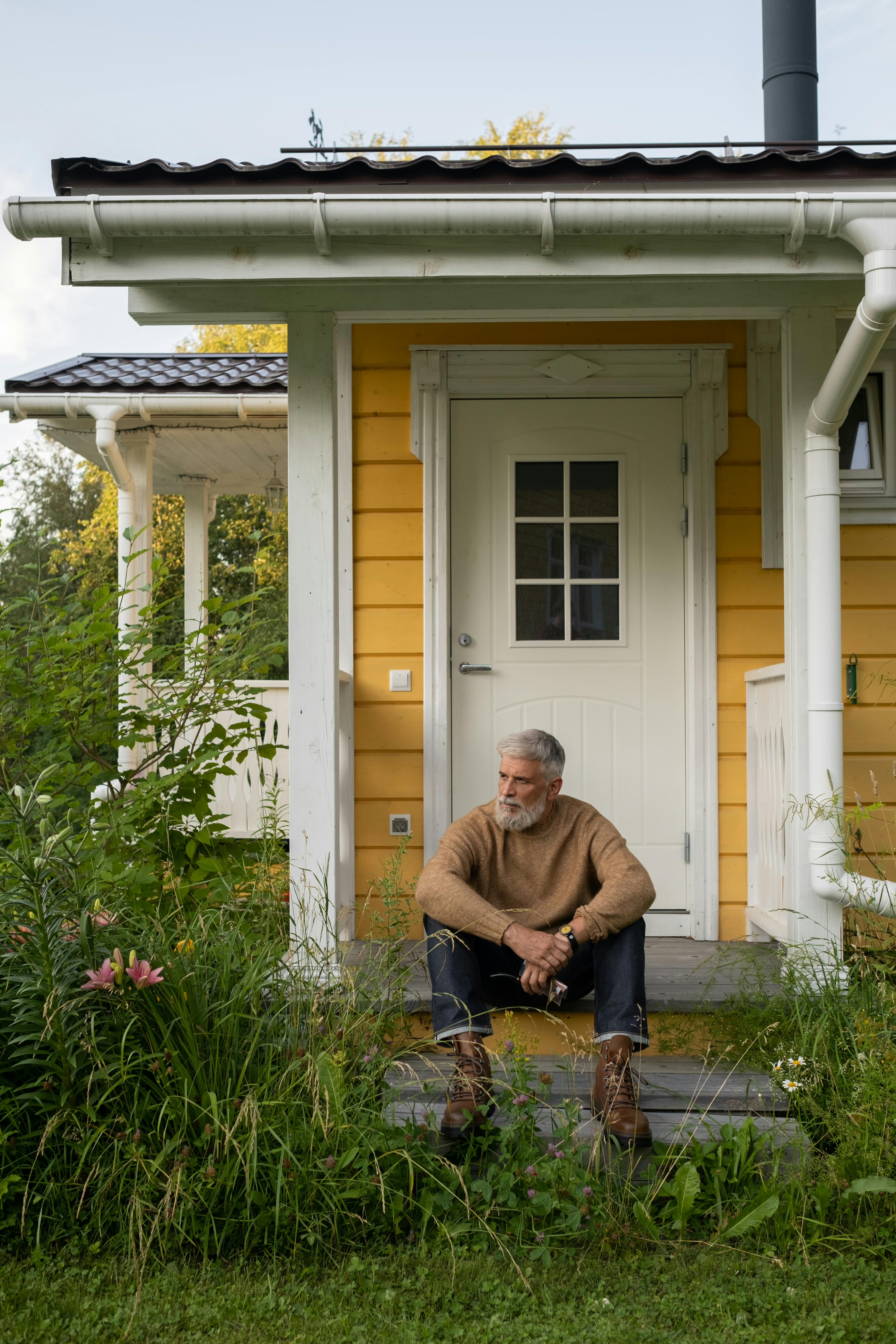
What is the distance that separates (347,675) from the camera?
386 cm

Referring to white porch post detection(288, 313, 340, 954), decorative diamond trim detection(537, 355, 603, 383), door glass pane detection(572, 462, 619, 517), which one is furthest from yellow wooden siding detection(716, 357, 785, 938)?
white porch post detection(288, 313, 340, 954)

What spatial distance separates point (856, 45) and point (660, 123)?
21.6ft

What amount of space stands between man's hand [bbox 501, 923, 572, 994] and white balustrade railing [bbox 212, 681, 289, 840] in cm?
250

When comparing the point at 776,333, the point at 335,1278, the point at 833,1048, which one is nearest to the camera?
the point at 335,1278

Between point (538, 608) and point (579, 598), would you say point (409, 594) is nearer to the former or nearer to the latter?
point (538, 608)

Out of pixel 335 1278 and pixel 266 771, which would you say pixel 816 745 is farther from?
pixel 266 771

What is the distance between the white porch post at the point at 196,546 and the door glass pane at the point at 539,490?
2.78 m

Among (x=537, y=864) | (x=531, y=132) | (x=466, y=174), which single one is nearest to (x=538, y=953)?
(x=537, y=864)

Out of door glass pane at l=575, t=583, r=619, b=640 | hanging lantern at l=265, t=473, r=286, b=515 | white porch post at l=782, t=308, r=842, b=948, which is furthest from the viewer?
hanging lantern at l=265, t=473, r=286, b=515

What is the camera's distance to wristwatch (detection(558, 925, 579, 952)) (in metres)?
2.65

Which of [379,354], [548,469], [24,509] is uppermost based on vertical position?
[24,509]

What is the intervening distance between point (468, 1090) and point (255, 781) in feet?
10.4

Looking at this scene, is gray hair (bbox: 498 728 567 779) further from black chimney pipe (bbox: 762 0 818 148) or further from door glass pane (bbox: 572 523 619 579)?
black chimney pipe (bbox: 762 0 818 148)

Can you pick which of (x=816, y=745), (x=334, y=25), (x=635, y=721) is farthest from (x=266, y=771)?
(x=334, y=25)
